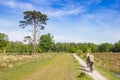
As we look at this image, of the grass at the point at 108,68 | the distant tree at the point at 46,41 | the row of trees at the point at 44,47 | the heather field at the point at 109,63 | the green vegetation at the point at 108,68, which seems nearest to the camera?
the grass at the point at 108,68

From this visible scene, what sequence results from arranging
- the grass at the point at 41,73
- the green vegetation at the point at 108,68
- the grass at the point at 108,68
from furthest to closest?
the green vegetation at the point at 108,68
the grass at the point at 108,68
the grass at the point at 41,73

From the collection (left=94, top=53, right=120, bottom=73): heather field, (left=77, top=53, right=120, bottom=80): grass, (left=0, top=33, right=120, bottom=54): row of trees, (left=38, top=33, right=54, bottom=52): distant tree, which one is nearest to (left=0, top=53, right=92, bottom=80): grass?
(left=77, top=53, right=120, bottom=80): grass

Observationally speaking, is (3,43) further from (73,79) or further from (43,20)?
(73,79)

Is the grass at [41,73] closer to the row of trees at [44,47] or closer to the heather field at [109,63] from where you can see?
the heather field at [109,63]

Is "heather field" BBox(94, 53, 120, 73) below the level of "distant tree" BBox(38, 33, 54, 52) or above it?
below

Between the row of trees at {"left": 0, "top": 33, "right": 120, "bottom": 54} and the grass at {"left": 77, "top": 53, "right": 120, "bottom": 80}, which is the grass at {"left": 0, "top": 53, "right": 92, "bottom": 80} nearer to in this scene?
the grass at {"left": 77, "top": 53, "right": 120, "bottom": 80}

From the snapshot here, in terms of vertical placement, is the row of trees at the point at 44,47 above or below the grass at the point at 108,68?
above

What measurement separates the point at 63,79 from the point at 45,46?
7848 centimetres

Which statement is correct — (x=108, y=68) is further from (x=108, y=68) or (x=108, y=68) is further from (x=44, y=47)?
(x=44, y=47)

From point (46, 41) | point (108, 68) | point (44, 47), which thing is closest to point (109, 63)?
point (108, 68)

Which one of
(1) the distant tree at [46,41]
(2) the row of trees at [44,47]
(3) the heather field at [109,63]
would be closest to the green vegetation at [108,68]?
(3) the heather field at [109,63]

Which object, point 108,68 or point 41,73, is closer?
point 41,73

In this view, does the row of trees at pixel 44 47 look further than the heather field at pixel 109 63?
Yes

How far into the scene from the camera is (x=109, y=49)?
485ft
